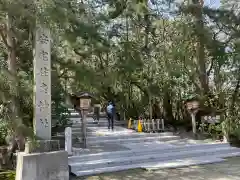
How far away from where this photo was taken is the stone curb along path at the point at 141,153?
8.67 meters

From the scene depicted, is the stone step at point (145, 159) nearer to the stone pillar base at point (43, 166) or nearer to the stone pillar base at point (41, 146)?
the stone pillar base at point (43, 166)

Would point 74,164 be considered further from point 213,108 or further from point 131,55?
point 213,108

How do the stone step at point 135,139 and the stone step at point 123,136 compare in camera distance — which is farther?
the stone step at point 123,136

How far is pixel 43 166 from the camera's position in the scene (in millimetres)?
6988

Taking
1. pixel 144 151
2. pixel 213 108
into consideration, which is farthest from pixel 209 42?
pixel 144 151

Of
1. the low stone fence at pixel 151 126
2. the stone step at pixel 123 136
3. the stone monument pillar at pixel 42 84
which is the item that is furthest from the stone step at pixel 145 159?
the low stone fence at pixel 151 126

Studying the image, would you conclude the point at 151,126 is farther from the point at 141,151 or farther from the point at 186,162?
the point at 186,162

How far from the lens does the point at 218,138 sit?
492 inches

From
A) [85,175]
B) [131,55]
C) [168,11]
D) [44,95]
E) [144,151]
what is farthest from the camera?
[168,11]

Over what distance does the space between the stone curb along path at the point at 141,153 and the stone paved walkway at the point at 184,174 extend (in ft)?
1.16

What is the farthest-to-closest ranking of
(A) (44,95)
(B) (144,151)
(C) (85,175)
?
(B) (144,151)
(C) (85,175)
(A) (44,95)

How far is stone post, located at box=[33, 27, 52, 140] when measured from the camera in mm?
7277

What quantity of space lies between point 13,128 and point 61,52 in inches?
144

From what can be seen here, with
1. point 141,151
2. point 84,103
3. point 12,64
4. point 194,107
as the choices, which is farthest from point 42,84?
point 194,107
